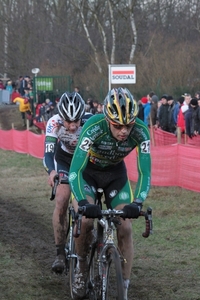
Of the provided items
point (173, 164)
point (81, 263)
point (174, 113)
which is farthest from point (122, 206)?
point (174, 113)

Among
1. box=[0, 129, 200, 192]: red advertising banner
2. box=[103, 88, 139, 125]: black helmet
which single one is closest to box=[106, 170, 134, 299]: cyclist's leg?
box=[103, 88, 139, 125]: black helmet

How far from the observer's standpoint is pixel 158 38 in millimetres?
35250

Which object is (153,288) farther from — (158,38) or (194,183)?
(158,38)

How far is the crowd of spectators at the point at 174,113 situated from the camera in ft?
50.3

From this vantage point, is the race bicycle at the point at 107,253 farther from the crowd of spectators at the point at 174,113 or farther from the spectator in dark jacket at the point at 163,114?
the spectator in dark jacket at the point at 163,114

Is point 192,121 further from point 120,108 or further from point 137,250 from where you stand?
point 120,108

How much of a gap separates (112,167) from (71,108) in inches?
40.7

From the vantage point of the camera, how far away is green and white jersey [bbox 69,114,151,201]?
17.7 ft

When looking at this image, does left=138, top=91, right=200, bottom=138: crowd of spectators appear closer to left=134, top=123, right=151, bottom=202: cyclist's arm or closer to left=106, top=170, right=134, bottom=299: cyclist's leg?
left=106, top=170, right=134, bottom=299: cyclist's leg

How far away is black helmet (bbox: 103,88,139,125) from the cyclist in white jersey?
134cm

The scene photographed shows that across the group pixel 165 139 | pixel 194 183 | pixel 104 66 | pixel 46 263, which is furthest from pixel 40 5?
pixel 46 263

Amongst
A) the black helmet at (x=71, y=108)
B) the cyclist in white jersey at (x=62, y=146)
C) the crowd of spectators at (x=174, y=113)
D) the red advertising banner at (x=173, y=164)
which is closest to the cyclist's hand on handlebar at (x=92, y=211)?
the cyclist in white jersey at (x=62, y=146)

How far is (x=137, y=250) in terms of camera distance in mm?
8414

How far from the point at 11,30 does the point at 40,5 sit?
417 centimetres
